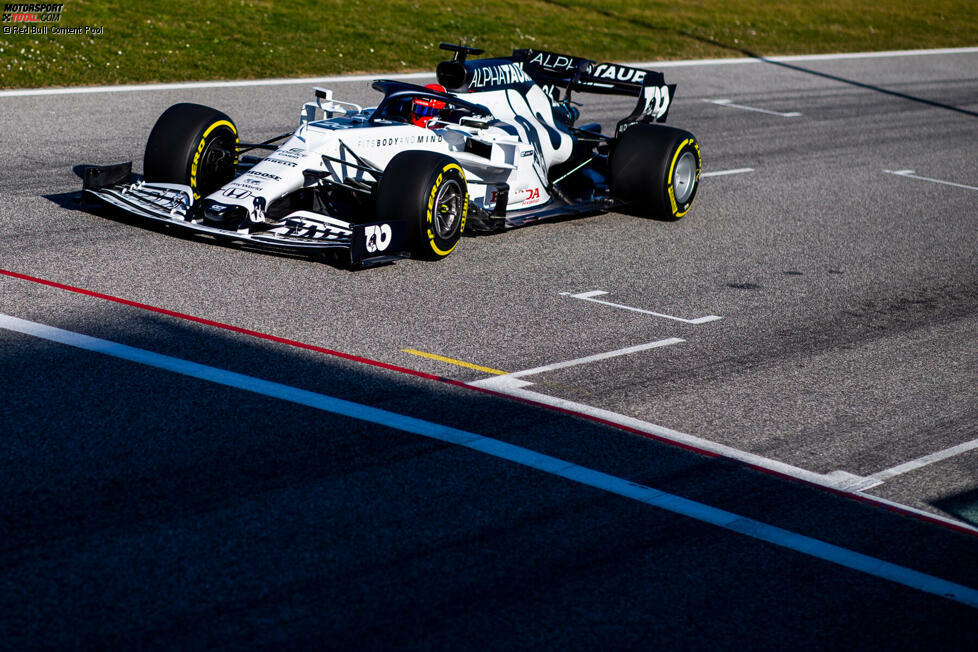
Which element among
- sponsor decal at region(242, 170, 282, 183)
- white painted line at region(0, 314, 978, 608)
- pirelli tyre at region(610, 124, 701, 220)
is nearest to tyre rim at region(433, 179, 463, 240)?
sponsor decal at region(242, 170, 282, 183)

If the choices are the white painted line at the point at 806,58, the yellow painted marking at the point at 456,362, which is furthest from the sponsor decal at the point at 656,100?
the white painted line at the point at 806,58

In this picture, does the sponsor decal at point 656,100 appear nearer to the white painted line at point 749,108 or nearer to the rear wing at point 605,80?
the rear wing at point 605,80

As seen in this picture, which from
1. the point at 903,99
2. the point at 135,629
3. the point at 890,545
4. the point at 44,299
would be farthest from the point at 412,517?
the point at 903,99

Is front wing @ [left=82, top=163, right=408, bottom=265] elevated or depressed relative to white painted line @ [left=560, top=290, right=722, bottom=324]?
elevated

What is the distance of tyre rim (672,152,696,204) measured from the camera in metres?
11.2

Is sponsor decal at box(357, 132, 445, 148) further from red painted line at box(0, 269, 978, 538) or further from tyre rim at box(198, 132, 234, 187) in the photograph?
red painted line at box(0, 269, 978, 538)

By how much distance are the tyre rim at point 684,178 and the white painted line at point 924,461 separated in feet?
16.5

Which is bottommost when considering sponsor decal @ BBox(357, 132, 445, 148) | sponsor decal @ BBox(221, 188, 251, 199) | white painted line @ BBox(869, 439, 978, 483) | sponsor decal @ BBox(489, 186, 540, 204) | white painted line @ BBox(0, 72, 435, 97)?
white painted line @ BBox(869, 439, 978, 483)

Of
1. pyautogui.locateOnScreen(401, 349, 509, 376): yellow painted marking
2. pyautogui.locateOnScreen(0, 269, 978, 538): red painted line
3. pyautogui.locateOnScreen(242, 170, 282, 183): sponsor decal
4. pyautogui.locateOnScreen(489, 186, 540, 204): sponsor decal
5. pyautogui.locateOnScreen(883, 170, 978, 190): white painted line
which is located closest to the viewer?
pyautogui.locateOnScreen(0, 269, 978, 538): red painted line

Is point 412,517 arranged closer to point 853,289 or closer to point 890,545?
point 890,545

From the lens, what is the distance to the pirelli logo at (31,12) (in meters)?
18.3

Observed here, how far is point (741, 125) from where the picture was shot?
1708 centimetres

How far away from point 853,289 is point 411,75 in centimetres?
1061

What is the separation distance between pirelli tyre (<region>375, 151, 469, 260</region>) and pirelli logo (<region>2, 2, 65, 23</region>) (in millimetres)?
11482
